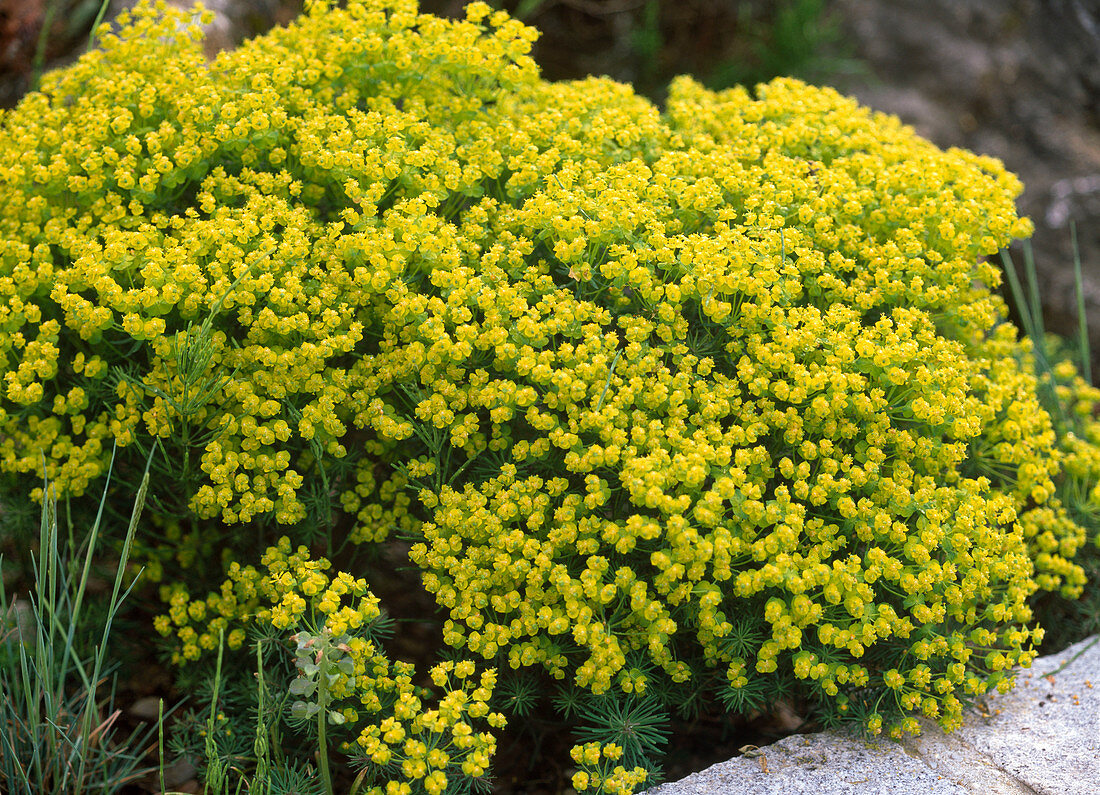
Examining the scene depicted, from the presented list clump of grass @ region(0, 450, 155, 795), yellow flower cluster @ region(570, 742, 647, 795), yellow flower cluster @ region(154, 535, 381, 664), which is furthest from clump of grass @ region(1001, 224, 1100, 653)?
clump of grass @ region(0, 450, 155, 795)

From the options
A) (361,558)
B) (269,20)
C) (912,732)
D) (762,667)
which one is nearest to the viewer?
(762,667)

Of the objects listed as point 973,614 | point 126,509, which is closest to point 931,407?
point 973,614

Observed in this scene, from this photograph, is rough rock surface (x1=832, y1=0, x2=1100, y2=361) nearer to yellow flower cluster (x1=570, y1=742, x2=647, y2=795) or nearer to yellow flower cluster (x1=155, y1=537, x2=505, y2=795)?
yellow flower cluster (x1=570, y1=742, x2=647, y2=795)

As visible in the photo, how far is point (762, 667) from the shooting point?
216 cm

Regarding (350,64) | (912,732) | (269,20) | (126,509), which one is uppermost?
(350,64)

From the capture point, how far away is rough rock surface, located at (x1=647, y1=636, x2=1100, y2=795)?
2.21 metres

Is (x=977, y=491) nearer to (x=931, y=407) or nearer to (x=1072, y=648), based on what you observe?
Result: (x=931, y=407)

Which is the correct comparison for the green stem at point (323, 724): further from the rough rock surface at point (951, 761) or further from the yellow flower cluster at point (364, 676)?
the rough rock surface at point (951, 761)

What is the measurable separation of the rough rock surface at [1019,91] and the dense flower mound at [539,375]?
2.37 m

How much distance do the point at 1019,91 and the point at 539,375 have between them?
13.9 feet

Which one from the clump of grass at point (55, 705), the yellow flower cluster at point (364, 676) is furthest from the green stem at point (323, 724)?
the clump of grass at point (55, 705)

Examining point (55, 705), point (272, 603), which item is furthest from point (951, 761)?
point (55, 705)

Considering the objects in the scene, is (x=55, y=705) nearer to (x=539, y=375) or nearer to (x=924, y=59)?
(x=539, y=375)

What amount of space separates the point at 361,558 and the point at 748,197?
4.92 feet
